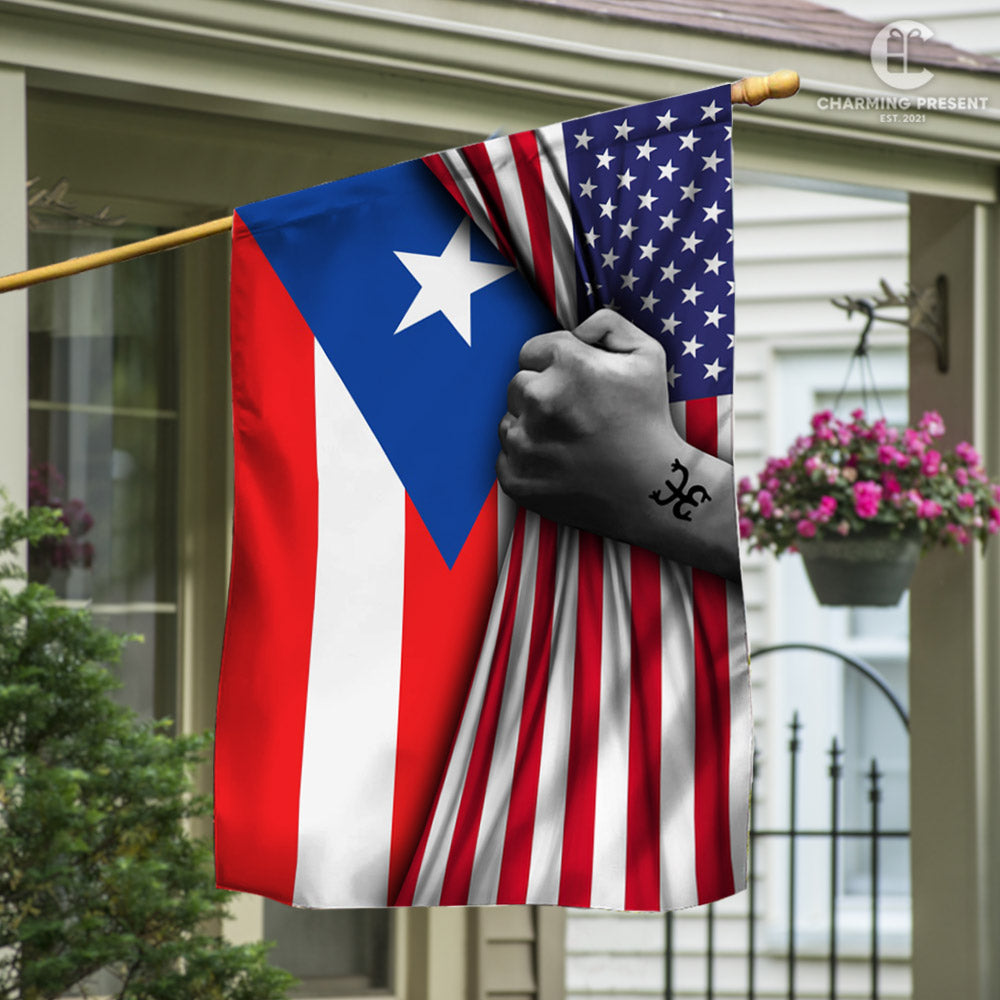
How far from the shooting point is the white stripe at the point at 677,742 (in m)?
2.09

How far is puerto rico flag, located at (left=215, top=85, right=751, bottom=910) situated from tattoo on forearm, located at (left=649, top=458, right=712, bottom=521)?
6 cm

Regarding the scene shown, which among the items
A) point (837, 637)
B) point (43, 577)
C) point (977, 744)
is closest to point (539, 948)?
point (977, 744)

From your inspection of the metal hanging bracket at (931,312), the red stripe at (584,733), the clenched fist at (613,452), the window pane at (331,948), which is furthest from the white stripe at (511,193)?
the window pane at (331,948)

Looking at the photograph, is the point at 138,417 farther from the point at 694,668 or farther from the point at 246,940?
the point at 694,668

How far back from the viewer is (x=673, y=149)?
2.07 m

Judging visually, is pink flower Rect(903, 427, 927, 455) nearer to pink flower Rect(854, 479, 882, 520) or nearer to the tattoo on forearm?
pink flower Rect(854, 479, 882, 520)

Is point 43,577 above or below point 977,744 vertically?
above

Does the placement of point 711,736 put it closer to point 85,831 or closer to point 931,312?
point 85,831

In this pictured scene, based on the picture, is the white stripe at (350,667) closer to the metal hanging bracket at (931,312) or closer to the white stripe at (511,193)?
the white stripe at (511,193)

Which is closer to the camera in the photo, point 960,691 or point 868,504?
point 868,504

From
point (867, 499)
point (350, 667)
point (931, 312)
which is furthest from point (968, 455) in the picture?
point (350, 667)

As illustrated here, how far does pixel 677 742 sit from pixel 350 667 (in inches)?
19.7

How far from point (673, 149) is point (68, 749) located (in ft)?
6.13

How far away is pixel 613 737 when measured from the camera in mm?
2113
